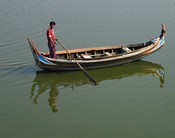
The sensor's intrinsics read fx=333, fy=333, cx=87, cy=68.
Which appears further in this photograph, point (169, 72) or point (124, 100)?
point (169, 72)

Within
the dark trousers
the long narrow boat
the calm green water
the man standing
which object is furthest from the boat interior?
the calm green water

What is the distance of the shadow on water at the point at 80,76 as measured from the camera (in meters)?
12.0

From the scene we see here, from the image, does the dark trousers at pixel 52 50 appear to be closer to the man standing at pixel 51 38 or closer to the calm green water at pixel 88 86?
the man standing at pixel 51 38

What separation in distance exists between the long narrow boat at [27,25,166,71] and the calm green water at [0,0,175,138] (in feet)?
1.08

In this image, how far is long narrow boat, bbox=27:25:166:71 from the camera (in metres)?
12.5

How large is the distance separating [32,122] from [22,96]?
1.92m

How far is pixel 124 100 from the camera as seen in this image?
1077cm

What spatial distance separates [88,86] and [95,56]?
239 centimetres

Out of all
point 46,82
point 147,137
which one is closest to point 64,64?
point 46,82

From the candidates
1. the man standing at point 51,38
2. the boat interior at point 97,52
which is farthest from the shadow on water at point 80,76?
the man standing at point 51,38

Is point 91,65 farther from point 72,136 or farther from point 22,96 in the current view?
point 72,136

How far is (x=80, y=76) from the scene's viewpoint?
1280cm

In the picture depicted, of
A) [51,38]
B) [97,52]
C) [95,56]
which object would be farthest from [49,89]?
[97,52]

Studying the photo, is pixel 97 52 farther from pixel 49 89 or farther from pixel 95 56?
pixel 49 89
